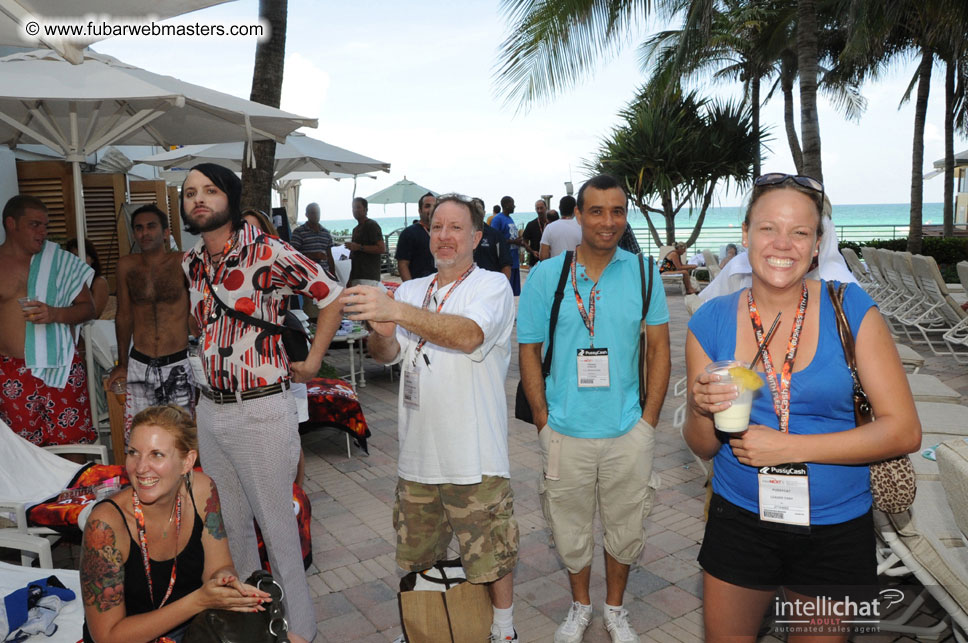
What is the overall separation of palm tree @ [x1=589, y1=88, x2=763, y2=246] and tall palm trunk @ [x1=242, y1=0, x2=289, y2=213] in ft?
44.8

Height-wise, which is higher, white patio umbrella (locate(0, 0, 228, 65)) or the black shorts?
white patio umbrella (locate(0, 0, 228, 65))

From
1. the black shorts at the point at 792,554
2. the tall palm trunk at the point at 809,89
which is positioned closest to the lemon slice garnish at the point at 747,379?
the black shorts at the point at 792,554

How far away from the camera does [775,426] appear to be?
1.92 metres

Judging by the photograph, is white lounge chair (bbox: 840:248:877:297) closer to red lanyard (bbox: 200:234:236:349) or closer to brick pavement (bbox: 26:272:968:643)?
brick pavement (bbox: 26:272:968:643)

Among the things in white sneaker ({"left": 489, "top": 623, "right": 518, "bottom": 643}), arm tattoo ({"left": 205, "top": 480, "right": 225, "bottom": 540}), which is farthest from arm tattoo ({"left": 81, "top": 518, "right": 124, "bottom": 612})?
white sneaker ({"left": 489, "top": 623, "right": 518, "bottom": 643})

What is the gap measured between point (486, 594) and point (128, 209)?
6.92 metres

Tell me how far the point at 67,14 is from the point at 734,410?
3.33 m

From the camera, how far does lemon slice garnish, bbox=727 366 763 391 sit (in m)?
1.75

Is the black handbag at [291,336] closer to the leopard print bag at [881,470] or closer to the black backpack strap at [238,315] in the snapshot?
the black backpack strap at [238,315]

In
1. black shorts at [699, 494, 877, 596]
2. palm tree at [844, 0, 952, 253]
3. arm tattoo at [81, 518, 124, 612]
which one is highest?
palm tree at [844, 0, 952, 253]

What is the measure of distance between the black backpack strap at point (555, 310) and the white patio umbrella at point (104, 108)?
8.89 feet

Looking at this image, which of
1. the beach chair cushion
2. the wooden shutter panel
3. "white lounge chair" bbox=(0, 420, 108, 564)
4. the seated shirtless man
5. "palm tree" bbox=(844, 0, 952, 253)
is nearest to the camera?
the beach chair cushion

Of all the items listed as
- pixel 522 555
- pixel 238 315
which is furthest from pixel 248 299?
pixel 522 555

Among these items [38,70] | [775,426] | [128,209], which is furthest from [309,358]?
[128,209]
